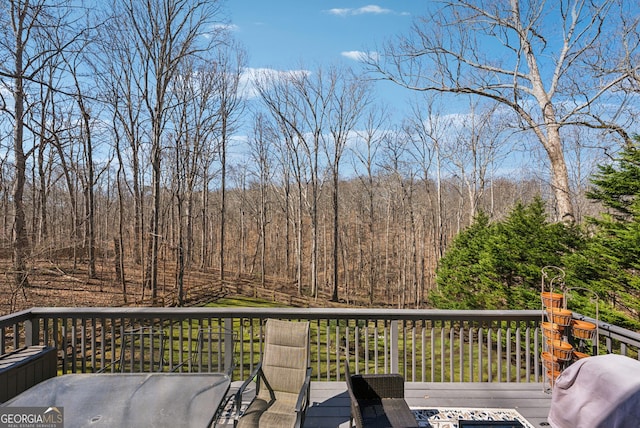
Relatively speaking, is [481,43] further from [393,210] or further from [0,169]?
[393,210]

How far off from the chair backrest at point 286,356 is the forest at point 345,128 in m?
4.56

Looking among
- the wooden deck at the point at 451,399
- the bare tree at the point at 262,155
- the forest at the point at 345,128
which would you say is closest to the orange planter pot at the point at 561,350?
the wooden deck at the point at 451,399

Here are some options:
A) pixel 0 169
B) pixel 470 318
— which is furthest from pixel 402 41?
pixel 0 169

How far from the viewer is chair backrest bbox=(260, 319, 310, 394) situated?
3.33 metres

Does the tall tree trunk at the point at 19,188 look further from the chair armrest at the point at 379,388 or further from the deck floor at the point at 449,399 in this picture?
the chair armrest at the point at 379,388

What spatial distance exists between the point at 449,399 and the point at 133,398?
287 centimetres

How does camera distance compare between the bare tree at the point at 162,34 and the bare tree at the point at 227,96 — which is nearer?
the bare tree at the point at 162,34

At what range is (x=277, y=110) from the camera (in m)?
19.0

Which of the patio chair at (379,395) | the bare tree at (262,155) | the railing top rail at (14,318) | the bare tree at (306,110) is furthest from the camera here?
the bare tree at (262,155)

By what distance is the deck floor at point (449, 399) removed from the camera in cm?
323

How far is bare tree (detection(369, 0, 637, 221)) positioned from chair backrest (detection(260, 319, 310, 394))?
7.06 meters

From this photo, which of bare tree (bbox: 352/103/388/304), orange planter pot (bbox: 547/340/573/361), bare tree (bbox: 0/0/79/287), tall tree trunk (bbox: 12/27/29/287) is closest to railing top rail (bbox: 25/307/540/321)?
orange planter pot (bbox: 547/340/573/361)

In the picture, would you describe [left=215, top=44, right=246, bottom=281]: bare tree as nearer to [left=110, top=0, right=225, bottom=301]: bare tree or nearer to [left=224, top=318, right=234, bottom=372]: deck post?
[left=110, top=0, right=225, bottom=301]: bare tree

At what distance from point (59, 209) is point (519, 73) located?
84.5 feet
